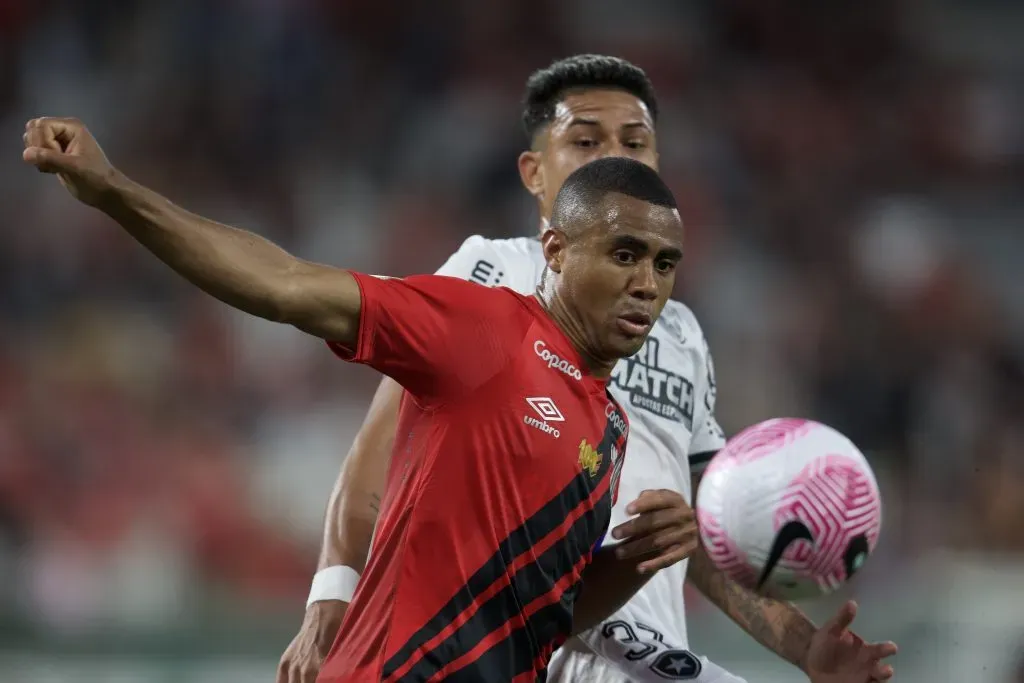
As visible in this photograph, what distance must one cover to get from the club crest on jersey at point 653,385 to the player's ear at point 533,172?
648mm

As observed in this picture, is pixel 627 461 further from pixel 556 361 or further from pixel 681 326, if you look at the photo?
pixel 556 361

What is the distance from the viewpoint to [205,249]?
7.58ft

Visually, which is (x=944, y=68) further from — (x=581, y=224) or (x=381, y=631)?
(x=381, y=631)

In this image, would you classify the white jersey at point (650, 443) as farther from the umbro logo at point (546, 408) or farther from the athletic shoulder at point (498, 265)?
the umbro logo at point (546, 408)

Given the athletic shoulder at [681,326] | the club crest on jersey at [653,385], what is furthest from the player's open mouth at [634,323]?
the athletic shoulder at [681,326]

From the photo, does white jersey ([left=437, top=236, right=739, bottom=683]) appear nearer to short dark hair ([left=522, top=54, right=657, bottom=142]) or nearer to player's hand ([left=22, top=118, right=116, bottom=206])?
short dark hair ([left=522, top=54, right=657, bottom=142])

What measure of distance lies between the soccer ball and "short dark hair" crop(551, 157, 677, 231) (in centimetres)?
85

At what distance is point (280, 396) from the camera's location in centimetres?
809

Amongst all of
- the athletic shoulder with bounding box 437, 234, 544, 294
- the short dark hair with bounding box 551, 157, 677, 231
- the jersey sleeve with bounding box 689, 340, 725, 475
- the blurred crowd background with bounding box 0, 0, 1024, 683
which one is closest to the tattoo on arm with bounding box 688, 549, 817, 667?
the jersey sleeve with bounding box 689, 340, 725, 475

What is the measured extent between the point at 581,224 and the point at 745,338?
5840mm

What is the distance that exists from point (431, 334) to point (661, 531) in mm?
911

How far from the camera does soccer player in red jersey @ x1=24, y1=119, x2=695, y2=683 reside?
253 cm

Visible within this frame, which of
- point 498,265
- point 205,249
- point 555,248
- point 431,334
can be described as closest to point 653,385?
point 498,265

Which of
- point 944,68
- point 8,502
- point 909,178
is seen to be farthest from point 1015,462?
point 8,502
